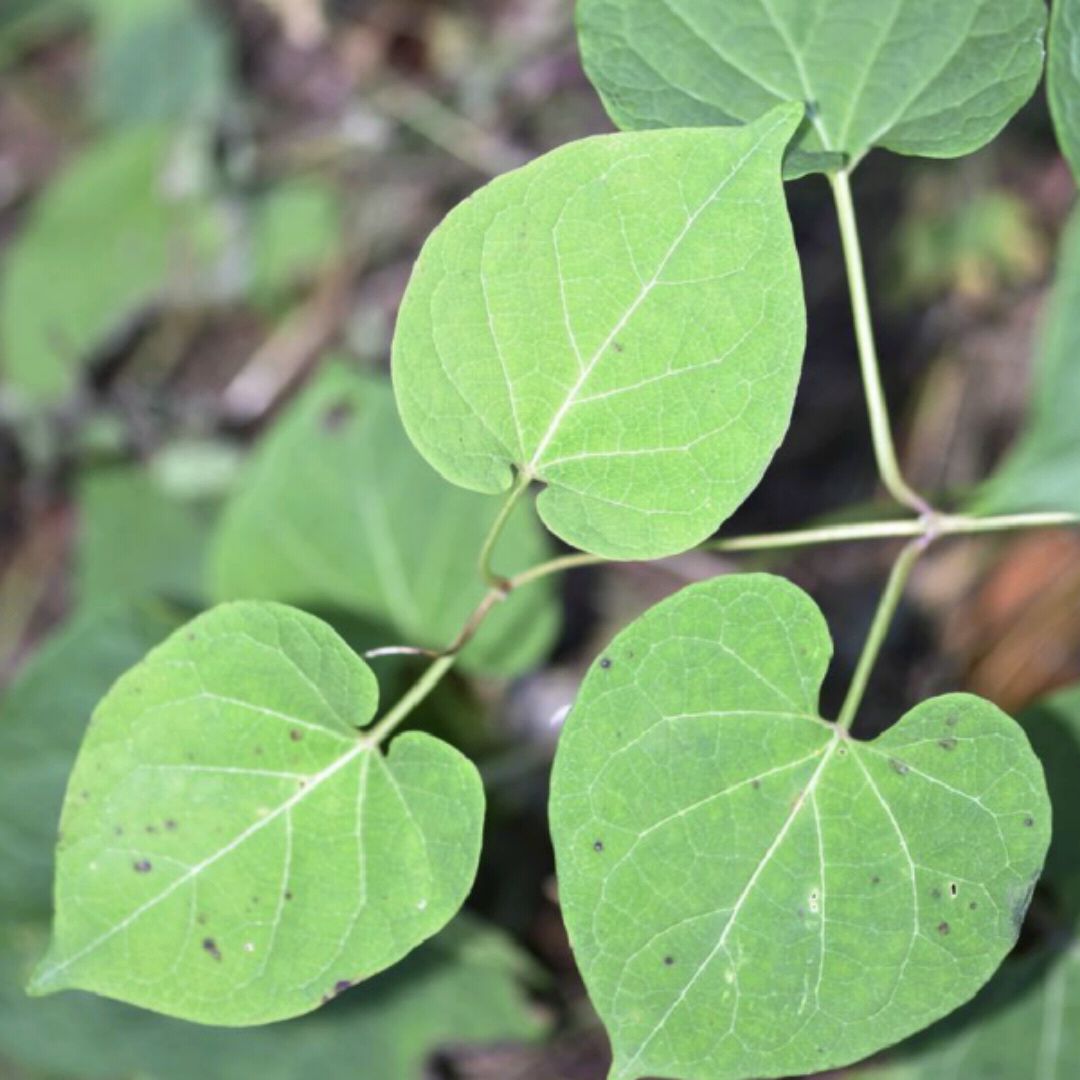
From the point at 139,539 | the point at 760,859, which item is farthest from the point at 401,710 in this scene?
the point at 139,539

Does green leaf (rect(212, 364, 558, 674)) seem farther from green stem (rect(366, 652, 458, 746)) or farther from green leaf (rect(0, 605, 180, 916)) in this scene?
green stem (rect(366, 652, 458, 746))

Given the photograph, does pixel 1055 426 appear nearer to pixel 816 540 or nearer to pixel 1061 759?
pixel 1061 759

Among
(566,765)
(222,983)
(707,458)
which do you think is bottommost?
(222,983)

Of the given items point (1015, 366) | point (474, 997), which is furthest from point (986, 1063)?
point (1015, 366)

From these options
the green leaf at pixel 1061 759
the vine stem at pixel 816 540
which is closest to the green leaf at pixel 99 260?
the vine stem at pixel 816 540

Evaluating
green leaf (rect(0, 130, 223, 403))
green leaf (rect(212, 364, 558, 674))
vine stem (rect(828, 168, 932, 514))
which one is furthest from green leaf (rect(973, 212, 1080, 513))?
green leaf (rect(0, 130, 223, 403))

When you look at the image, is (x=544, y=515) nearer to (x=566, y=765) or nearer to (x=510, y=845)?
(x=566, y=765)
